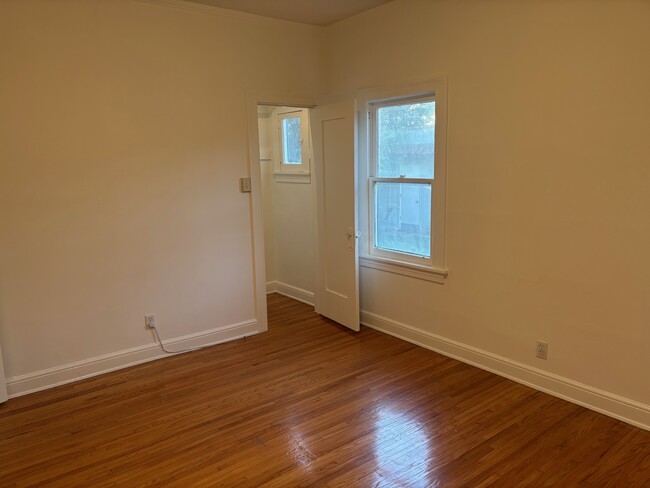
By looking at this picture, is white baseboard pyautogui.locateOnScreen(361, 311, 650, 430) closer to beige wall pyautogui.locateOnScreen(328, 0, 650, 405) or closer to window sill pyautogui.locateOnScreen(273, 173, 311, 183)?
beige wall pyautogui.locateOnScreen(328, 0, 650, 405)

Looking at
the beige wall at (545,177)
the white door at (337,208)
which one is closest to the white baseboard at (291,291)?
the white door at (337,208)

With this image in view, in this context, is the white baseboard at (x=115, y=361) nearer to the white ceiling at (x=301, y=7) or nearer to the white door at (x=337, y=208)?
the white door at (x=337, y=208)

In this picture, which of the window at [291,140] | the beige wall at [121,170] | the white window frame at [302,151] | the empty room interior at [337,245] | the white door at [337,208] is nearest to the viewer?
the empty room interior at [337,245]

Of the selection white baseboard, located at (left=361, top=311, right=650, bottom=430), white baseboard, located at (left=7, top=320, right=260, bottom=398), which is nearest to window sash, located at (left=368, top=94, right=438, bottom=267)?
white baseboard, located at (left=361, top=311, right=650, bottom=430)

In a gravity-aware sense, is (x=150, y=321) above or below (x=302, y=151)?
below

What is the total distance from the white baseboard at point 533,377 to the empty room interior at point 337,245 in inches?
0.6

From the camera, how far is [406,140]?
3875mm

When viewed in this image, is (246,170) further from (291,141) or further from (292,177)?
(291,141)

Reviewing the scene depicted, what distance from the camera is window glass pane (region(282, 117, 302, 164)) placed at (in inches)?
201

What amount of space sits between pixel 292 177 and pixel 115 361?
259cm

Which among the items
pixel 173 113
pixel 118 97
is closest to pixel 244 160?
pixel 173 113

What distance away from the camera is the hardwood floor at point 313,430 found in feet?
7.70

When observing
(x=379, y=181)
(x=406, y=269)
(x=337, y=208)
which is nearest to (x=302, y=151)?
(x=337, y=208)

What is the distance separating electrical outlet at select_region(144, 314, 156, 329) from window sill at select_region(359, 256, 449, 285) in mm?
1879
